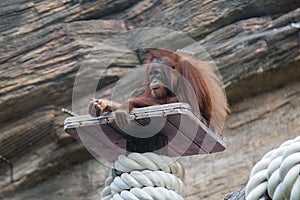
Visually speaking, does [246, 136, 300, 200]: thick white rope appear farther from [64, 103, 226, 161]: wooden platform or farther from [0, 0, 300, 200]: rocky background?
[0, 0, 300, 200]: rocky background

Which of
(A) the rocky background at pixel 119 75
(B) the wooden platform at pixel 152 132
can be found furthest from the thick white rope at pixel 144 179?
(A) the rocky background at pixel 119 75

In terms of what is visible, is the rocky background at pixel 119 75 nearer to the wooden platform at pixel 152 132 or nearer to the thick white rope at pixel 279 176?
the wooden platform at pixel 152 132

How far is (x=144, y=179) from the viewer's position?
1848 mm

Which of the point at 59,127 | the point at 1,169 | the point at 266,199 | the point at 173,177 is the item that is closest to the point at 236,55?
the point at 59,127

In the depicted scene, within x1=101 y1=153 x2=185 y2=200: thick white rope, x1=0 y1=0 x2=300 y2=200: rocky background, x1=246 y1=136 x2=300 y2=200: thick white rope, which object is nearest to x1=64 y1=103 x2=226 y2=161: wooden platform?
x1=101 y1=153 x2=185 y2=200: thick white rope

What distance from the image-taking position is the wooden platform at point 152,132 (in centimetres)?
191

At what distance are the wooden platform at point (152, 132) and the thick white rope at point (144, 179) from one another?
0.20 feet

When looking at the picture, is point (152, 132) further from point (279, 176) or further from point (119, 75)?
point (119, 75)

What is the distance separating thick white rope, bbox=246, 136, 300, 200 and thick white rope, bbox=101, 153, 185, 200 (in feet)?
2.28

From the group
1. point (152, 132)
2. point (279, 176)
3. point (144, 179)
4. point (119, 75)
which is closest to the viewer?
point (279, 176)

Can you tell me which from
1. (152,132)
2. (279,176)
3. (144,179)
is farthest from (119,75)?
(279,176)

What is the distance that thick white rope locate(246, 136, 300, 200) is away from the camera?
3.35ft

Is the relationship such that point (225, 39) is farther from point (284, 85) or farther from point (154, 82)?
point (154, 82)

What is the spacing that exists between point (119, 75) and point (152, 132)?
3699 millimetres
